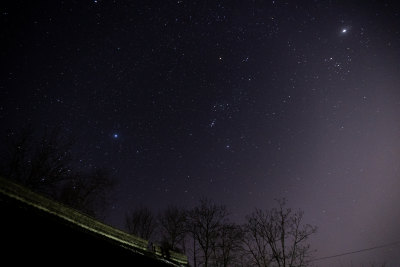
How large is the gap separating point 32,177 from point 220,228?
90.8 ft

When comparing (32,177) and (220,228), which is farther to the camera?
(220,228)

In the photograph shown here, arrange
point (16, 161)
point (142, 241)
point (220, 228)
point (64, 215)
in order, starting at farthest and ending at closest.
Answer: point (220, 228) < point (16, 161) < point (142, 241) < point (64, 215)

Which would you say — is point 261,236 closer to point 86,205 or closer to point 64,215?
point 86,205

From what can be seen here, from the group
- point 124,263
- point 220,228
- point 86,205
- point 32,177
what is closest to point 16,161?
point 32,177

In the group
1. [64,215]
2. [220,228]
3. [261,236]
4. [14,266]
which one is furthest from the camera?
[220,228]

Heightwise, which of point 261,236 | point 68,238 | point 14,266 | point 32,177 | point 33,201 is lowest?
point 14,266

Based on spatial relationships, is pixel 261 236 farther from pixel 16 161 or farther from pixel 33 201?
pixel 33 201

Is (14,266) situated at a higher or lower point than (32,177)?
lower

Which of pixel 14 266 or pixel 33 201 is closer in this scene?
pixel 14 266

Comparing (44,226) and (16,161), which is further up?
(16,161)

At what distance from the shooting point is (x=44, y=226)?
10.5 feet

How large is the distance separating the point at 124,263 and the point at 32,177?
25.3 meters

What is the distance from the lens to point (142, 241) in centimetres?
920

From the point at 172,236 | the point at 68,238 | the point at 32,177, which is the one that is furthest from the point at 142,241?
the point at 172,236
